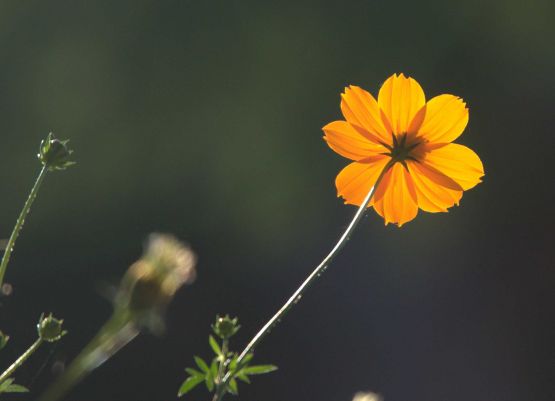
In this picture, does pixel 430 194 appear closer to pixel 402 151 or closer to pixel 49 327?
pixel 402 151

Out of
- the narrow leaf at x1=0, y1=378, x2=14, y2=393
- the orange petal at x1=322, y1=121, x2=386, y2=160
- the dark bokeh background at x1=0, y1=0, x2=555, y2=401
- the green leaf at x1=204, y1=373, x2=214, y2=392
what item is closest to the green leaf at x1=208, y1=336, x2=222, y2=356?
the green leaf at x1=204, y1=373, x2=214, y2=392

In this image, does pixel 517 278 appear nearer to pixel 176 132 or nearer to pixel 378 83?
pixel 378 83

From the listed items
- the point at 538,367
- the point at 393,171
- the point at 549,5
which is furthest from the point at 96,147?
the point at 393,171

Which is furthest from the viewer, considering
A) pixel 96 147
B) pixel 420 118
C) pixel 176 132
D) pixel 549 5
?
pixel 549 5

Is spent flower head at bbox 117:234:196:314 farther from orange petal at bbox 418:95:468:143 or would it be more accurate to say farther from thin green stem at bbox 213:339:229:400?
orange petal at bbox 418:95:468:143

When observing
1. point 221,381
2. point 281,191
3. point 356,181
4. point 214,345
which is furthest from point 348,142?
point 281,191

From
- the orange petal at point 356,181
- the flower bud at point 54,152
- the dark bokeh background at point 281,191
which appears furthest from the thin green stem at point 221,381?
the dark bokeh background at point 281,191
